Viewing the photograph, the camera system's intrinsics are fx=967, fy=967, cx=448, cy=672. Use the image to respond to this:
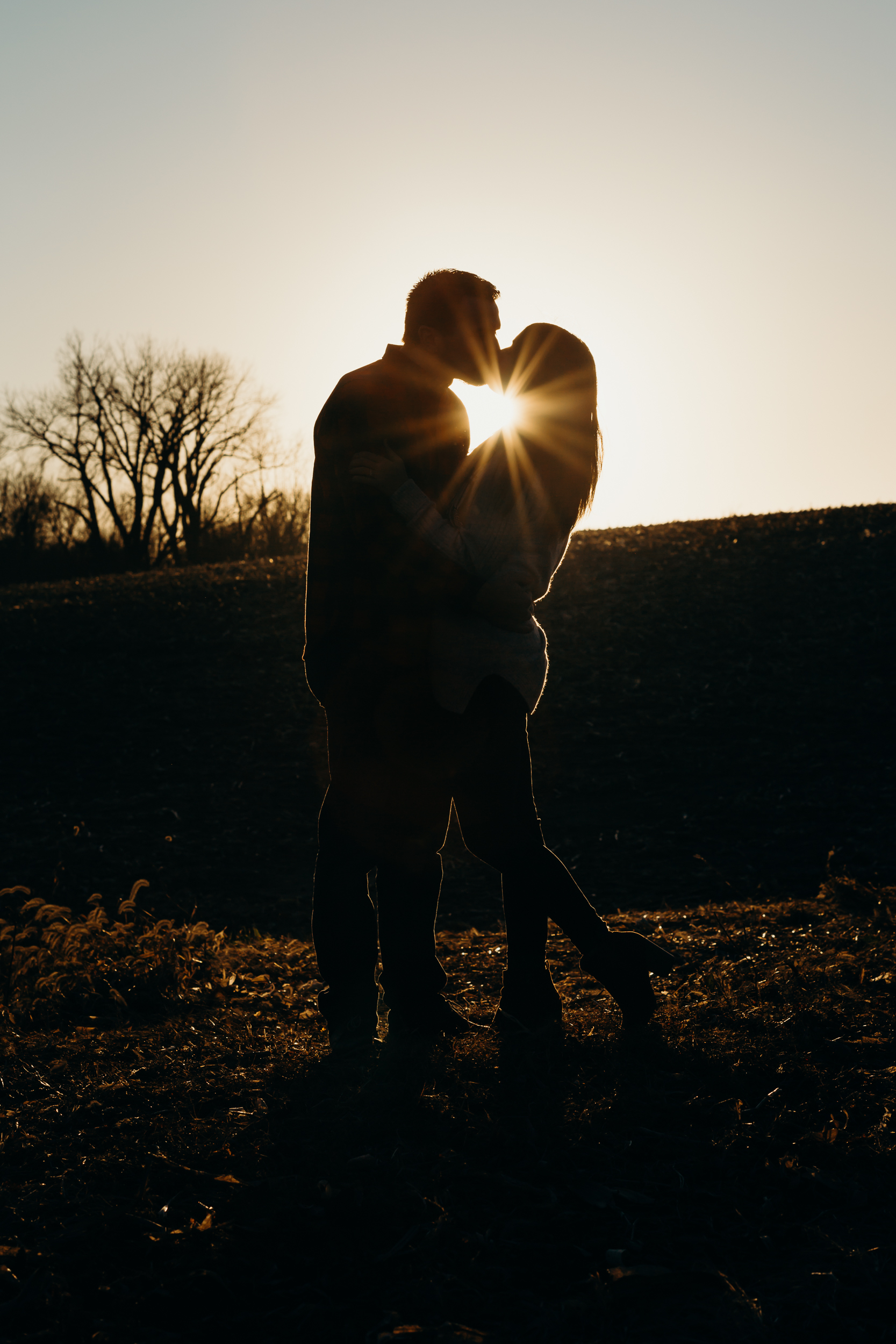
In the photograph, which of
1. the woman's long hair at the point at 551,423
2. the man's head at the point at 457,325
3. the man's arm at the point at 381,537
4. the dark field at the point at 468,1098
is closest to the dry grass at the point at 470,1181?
the dark field at the point at 468,1098

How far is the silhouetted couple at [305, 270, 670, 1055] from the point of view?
2689 mm

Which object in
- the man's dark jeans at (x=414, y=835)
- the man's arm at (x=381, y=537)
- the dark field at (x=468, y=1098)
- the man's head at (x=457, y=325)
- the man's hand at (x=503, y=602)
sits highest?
the man's head at (x=457, y=325)

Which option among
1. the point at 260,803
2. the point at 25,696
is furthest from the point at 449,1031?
the point at 25,696

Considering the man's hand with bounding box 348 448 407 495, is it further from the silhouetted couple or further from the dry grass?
the dry grass

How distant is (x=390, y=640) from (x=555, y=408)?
823 millimetres

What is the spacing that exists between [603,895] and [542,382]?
4.72 meters

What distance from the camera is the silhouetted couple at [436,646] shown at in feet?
8.82

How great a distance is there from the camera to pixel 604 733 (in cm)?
981


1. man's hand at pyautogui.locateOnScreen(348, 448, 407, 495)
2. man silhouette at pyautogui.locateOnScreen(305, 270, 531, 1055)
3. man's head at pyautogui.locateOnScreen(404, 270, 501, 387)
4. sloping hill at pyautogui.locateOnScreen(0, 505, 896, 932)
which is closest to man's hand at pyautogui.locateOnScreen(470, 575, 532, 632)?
man silhouette at pyautogui.locateOnScreen(305, 270, 531, 1055)

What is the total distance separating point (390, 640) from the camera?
108 inches

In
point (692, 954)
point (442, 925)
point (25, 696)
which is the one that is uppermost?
point (25, 696)

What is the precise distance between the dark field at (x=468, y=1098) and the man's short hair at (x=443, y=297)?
206 cm

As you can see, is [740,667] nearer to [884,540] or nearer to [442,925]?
[884,540]

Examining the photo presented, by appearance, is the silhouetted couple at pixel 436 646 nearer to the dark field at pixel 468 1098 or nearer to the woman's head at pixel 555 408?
the woman's head at pixel 555 408
